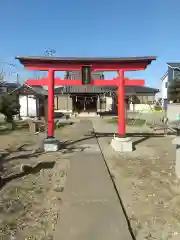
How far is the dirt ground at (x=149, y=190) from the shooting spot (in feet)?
14.9

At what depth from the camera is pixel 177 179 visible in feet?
23.7

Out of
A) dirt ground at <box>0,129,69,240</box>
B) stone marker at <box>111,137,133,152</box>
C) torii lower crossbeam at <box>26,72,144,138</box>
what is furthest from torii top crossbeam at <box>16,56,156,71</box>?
dirt ground at <box>0,129,69,240</box>

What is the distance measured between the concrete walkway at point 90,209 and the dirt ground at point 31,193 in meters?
0.21

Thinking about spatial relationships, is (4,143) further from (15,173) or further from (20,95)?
(20,95)

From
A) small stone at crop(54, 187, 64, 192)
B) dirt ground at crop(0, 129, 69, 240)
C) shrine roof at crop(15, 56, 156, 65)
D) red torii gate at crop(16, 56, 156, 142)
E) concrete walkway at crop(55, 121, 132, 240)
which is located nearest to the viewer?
concrete walkway at crop(55, 121, 132, 240)

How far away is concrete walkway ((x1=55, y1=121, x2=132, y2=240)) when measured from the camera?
4211 millimetres

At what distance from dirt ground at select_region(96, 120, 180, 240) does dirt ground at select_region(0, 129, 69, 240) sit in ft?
4.84

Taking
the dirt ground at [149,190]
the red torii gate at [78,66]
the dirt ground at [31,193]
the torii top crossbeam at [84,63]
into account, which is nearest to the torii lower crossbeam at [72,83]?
the red torii gate at [78,66]

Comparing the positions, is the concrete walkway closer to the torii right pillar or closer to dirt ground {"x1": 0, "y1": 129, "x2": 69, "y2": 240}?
dirt ground {"x1": 0, "y1": 129, "x2": 69, "y2": 240}

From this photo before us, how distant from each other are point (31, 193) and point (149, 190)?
2.76 metres

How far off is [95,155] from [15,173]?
11.3 ft

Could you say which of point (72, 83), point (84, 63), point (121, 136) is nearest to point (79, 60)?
point (84, 63)

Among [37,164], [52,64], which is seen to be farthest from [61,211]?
[52,64]

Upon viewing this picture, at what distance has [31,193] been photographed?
20.4 ft
